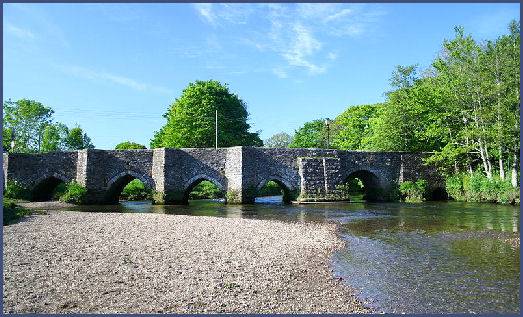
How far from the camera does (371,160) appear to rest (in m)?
34.4

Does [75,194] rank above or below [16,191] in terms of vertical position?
below

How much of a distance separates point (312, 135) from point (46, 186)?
41.8m

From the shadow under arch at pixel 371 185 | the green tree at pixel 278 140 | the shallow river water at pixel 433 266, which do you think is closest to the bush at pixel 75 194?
the shadow under arch at pixel 371 185

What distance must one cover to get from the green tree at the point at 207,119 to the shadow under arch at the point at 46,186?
14.6 metres

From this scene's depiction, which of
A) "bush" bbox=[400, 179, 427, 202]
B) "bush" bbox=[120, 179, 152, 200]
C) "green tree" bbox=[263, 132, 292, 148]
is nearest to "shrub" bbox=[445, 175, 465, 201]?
"bush" bbox=[400, 179, 427, 202]

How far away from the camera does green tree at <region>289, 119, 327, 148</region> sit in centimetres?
6541

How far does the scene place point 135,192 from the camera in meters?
39.5

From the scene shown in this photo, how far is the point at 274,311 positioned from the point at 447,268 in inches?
204

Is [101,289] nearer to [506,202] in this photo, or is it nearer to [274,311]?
[274,311]

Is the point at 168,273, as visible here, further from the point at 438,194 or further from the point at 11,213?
the point at 438,194

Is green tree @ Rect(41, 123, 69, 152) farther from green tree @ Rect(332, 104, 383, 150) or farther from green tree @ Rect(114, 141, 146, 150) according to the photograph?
green tree @ Rect(332, 104, 383, 150)

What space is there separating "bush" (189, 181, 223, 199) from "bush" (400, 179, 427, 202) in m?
17.8

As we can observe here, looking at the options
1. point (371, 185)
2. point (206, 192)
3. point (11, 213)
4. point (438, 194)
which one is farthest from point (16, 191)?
point (438, 194)

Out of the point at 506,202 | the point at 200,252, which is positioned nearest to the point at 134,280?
the point at 200,252
